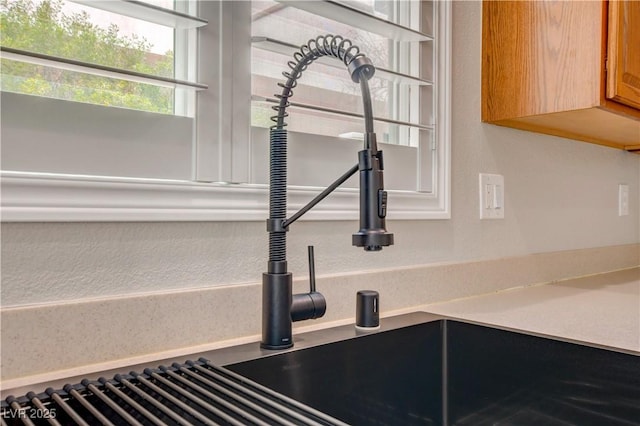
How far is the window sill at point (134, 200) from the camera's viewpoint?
2.25ft

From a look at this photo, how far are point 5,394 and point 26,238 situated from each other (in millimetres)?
204

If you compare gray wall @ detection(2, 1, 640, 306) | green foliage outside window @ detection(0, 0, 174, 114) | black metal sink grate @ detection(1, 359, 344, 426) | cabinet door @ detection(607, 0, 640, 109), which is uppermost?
cabinet door @ detection(607, 0, 640, 109)

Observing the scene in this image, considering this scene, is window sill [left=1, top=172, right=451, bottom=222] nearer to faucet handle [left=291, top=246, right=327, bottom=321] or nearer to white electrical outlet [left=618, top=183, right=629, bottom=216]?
faucet handle [left=291, top=246, right=327, bottom=321]

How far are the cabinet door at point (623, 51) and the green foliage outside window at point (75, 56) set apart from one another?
1.04 meters

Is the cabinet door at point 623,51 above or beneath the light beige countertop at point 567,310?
above

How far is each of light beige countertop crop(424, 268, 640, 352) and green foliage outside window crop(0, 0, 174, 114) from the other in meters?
0.77

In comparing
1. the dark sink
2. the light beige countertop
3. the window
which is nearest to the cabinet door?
the window

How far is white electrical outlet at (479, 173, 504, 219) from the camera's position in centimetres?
140

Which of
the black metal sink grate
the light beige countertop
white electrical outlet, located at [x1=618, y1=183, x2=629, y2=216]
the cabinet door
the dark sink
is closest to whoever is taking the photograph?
the black metal sink grate

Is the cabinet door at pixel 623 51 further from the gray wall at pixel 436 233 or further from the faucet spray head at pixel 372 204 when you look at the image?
the faucet spray head at pixel 372 204

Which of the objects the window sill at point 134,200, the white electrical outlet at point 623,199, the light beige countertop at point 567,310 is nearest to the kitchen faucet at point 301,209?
the window sill at point 134,200

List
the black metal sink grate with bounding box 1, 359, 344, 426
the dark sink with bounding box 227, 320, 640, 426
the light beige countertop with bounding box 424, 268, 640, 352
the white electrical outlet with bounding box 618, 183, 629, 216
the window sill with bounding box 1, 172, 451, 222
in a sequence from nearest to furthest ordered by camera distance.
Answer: the black metal sink grate with bounding box 1, 359, 344, 426 < the window sill with bounding box 1, 172, 451, 222 < the dark sink with bounding box 227, 320, 640, 426 < the light beige countertop with bounding box 424, 268, 640, 352 < the white electrical outlet with bounding box 618, 183, 629, 216

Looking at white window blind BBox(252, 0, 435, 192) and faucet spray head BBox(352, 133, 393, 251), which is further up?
white window blind BBox(252, 0, 435, 192)

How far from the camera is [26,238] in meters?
0.69
